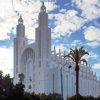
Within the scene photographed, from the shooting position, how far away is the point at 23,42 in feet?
558

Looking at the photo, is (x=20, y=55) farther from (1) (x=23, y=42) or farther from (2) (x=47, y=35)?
(2) (x=47, y=35)

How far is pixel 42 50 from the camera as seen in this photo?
155 meters

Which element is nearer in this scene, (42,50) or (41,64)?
(41,64)

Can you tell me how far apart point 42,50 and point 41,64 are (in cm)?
550

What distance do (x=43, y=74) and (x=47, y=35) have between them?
1594cm

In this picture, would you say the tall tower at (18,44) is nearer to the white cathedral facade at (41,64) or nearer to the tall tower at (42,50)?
the white cathedral facade at (41,64)

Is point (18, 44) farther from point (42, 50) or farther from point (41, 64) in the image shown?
point (41, 64)

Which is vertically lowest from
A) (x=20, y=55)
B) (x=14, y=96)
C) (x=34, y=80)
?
(x=14, y=96)

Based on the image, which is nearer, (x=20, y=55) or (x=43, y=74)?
(x=43, y=74)

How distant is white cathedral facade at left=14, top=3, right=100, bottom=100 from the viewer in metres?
153

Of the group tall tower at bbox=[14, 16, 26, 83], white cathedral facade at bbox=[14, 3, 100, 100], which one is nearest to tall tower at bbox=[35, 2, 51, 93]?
white cathedral facade at bbox=[14, 3, 100, 100]

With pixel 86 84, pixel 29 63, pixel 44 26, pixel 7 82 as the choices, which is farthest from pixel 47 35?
pixel 7 82

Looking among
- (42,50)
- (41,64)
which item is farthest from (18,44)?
(41,64)

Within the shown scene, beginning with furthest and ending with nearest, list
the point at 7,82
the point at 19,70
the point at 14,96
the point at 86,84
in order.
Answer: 1. the point at 86,84
2. the point at 19,70
3. the point at 7,82
4. the point at 14,96
